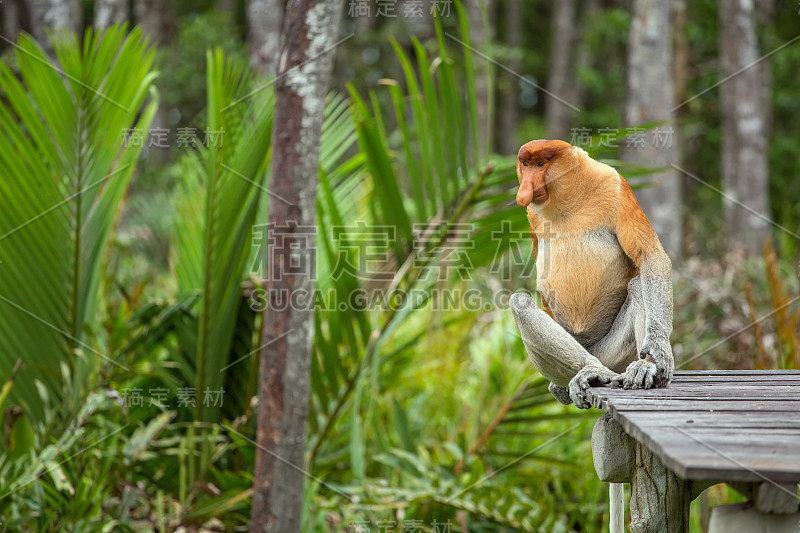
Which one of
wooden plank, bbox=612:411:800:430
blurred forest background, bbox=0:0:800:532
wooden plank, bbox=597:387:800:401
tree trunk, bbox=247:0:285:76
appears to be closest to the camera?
wooden plank, bbox=612:411:800:430

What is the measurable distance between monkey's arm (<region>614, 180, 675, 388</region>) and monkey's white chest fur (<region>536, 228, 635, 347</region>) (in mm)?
48

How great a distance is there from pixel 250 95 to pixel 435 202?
756 millimetres

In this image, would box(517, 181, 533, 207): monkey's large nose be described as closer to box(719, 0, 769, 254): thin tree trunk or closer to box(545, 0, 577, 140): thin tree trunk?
box(719, 0, 769, 254): thin tree trunk

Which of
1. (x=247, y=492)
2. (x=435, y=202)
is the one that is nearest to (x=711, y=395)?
(x=435, y=202)

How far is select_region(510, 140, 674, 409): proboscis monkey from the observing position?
1753mm

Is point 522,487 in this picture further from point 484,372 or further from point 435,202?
point 435,202

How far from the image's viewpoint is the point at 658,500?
1693 mm

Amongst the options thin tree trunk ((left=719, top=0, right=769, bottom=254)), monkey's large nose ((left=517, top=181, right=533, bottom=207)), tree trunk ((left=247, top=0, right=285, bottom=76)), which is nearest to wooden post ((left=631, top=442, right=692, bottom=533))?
monkey's large nose ((left=517, top=181, right=533, bottom=207))

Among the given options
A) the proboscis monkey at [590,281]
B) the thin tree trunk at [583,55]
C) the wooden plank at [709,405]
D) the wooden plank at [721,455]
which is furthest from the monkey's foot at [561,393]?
the thin tree trunk at [583,55]

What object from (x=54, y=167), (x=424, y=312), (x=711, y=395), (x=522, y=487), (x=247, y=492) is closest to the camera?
(x=711, y=395)

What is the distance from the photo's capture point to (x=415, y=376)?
13.6 feet

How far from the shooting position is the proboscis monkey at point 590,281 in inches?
69.0

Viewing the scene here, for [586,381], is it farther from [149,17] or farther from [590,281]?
[149,17]

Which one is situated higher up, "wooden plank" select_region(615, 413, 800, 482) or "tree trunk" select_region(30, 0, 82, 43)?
"tree trunk" select_region(30, 0, 82, 43)
